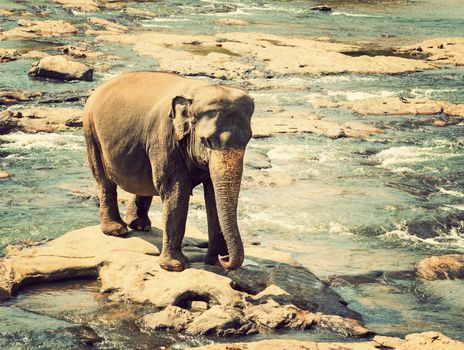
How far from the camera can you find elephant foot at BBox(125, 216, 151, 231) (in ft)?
42.0

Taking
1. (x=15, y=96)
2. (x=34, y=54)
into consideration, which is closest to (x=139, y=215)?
(x=15, y=96)

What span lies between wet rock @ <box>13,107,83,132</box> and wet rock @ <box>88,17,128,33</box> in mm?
15784

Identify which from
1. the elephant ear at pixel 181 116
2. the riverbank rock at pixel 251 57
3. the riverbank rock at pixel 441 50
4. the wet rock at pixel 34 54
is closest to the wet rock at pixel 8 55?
the wet rock at pixel 34 54

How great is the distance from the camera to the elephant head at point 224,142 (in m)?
10.1

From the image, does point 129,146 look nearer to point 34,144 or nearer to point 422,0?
point 34,144

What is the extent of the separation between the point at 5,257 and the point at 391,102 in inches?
605

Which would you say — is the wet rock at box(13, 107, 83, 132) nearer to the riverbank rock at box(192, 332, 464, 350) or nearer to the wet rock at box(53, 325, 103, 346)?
the wet rock at box(53, 325, 103, 346)

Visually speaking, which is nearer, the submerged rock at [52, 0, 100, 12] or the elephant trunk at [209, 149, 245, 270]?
the elephant trunk at [209, 149, 245, 270]

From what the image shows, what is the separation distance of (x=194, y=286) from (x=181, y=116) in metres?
2.02

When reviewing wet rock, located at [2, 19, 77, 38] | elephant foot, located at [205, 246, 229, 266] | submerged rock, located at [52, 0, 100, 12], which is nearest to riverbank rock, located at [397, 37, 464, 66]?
wet rock, located at [2, 19, 77, 38]

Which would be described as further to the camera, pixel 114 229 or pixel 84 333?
pixel 114 229

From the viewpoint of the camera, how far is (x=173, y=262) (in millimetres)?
11164

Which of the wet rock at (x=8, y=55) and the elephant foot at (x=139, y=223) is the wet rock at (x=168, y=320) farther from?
the wet rock at (x=8, y=55)

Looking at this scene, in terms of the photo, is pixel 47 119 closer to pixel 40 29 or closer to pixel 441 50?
pixel 40 29
